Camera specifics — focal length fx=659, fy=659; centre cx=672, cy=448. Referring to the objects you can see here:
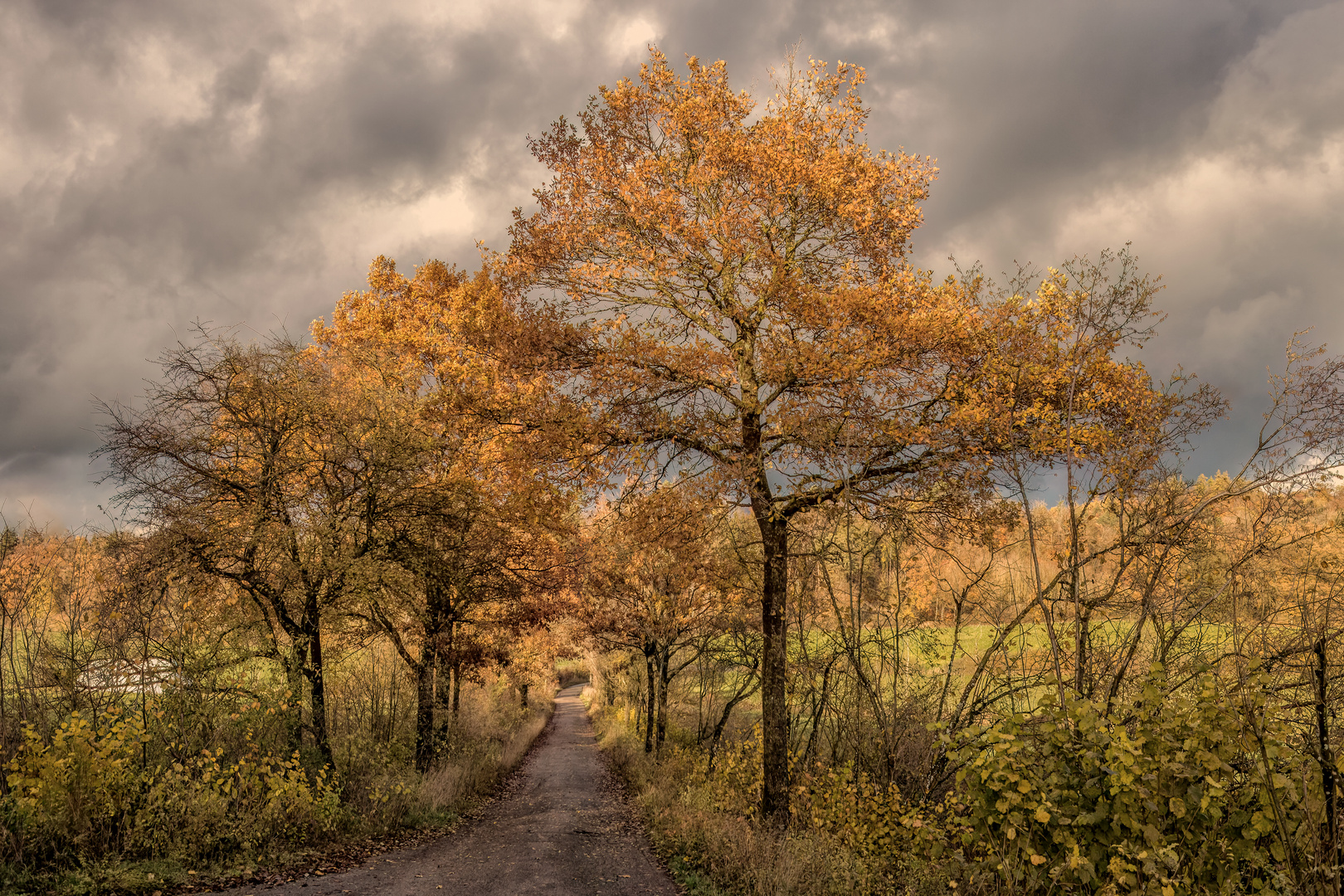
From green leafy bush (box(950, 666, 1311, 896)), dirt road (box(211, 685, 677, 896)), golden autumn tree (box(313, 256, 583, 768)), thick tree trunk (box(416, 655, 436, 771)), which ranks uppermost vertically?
golden autumn tree (box(313, 256, 583, 768))

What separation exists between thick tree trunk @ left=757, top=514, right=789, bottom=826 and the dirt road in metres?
2.00

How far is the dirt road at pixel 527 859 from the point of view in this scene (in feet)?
A: 28.9

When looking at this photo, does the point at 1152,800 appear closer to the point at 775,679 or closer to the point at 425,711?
the point at 775,679

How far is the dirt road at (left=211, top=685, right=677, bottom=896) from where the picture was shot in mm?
8812

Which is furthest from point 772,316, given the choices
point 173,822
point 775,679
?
point 173,822

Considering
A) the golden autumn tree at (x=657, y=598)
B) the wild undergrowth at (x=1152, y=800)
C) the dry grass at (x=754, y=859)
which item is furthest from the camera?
the golden autumn tree at (x=657, y=598)

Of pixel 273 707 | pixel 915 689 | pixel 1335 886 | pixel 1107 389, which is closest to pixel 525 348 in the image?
pixel 273 707

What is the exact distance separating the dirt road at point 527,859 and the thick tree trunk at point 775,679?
2.00 metres

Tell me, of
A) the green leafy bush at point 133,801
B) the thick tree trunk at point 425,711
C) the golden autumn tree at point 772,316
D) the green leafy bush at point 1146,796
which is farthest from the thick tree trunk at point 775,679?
the thick tree trunk at point 425,711

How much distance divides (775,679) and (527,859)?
5.07 m

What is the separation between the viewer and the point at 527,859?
10820 millimetres

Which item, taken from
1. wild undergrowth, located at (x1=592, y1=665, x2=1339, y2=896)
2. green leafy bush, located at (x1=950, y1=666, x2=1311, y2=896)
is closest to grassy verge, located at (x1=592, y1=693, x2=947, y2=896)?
wild undergrowth, located at (x1=592, y1=665, x2=1339, y2=896)

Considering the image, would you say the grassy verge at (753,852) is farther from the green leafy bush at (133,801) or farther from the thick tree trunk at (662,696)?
the green leafy bush at (133,801)

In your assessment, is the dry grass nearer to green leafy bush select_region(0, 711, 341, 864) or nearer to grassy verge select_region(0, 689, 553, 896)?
grassy verge select_region(0, 689, 553, 896)
